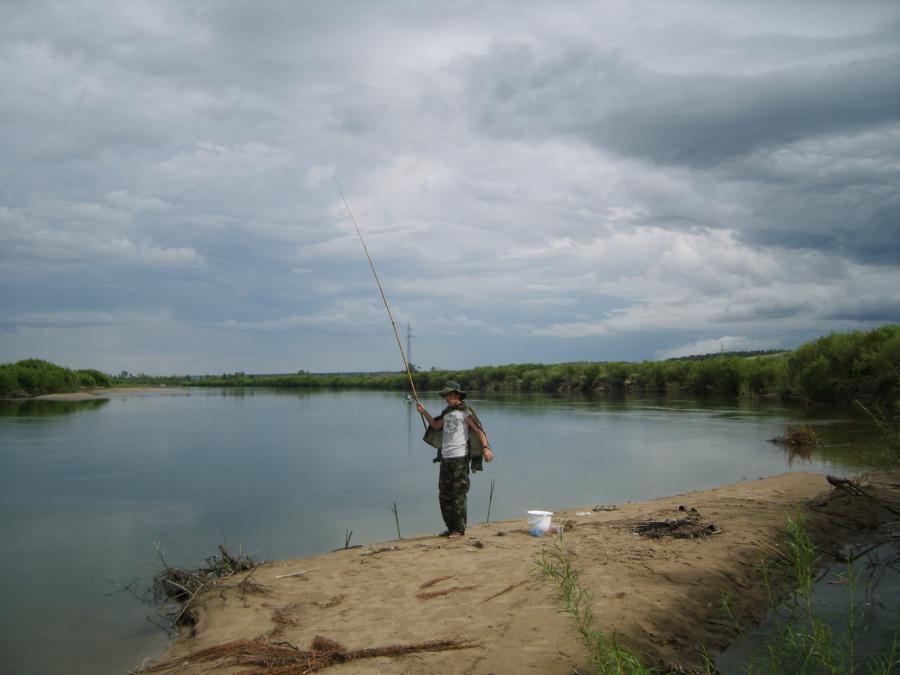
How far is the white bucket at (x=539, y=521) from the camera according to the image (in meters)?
7.66

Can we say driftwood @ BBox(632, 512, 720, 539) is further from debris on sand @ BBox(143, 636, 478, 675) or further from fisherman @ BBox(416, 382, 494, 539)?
debris on sand @ BBox(143, 636, 478, 675)

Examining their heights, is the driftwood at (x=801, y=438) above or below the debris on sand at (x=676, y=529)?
below

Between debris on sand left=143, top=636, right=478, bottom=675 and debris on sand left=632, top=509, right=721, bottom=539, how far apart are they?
3.38m

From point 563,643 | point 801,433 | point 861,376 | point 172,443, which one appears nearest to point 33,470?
point 172,443

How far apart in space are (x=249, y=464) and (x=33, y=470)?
4.86 m

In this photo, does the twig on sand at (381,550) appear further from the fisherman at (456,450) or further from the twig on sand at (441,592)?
the twig on sand at (441,592)

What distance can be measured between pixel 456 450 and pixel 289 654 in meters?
3.40

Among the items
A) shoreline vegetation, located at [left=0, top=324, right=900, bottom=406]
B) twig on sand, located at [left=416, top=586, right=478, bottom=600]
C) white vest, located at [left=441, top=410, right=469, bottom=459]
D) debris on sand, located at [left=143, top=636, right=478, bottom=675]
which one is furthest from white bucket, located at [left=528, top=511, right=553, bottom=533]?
shoreline vegetation, located at [left=0, top=324, right=900, bottom=406]

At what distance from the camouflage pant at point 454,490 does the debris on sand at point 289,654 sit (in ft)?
9.97

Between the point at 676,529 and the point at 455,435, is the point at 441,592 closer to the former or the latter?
the point at 455,435

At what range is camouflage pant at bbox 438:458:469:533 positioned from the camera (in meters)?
7.60

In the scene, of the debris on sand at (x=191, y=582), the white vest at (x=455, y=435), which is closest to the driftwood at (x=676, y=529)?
the white vest at (x=455, y=435)

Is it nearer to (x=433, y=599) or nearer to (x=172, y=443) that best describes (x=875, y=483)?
(x=433, y=599)

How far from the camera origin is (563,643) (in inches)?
177
